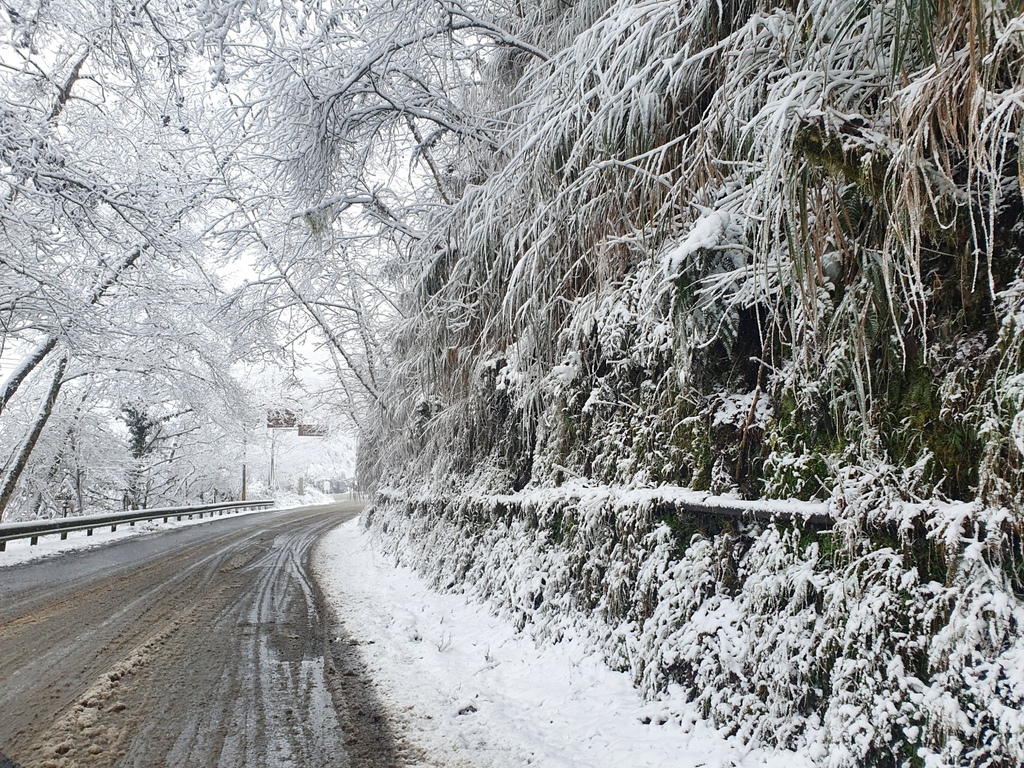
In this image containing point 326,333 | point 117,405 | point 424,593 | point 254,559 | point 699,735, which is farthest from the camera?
point 117,405

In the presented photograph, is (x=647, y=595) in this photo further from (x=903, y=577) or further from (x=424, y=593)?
(x=424, y=593)

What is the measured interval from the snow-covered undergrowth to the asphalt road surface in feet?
5.58

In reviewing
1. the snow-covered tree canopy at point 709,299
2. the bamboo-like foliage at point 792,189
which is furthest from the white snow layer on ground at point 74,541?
the bamboo-like foliage at point 792,189

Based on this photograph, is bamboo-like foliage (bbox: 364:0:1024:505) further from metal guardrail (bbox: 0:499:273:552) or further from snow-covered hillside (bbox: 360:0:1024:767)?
metal guardrail (bbox: 0:499:273:552)

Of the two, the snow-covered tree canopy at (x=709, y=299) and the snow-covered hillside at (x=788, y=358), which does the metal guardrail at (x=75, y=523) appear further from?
the snow-covered hillside at (x=788, y=358)

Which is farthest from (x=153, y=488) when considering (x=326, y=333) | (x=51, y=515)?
(x=326, y=333)

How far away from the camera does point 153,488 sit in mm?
28609

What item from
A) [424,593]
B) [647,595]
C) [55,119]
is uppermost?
[55,119]

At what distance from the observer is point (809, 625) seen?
2.60 meters

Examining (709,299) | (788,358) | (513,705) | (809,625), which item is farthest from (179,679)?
(788,358)

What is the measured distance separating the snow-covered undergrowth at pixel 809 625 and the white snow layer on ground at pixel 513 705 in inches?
5.5

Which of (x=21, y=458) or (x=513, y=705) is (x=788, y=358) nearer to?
(x=513, y=705)

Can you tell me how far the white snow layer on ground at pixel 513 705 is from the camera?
2986mm

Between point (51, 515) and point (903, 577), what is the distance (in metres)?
28.2
